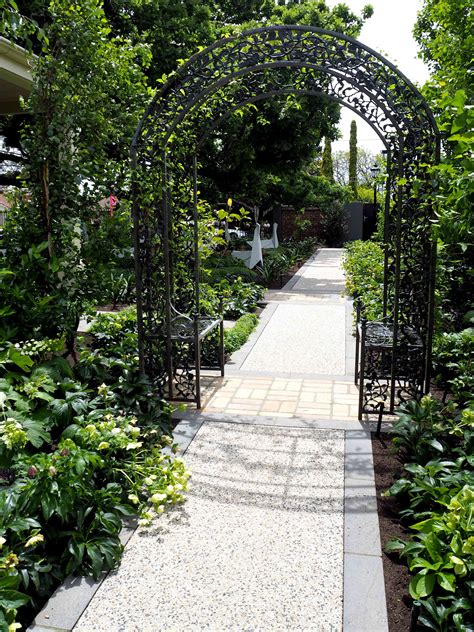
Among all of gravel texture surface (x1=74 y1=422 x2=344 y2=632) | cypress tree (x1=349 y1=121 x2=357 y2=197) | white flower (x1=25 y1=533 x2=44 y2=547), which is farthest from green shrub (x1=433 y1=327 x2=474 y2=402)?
cypress tree (x1=349 y1=121 x2=357 y2=197)

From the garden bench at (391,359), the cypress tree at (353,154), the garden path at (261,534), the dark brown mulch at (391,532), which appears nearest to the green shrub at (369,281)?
the garden bench at (391,359)

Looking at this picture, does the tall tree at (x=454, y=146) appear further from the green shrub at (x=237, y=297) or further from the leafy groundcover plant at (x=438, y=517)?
the green shrub at (x=237, y=297)

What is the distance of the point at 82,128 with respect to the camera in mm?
4203

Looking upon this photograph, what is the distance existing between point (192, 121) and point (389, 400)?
10.3 feet

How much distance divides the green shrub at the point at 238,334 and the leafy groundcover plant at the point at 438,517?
11.0ft

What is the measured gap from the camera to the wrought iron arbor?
430cm

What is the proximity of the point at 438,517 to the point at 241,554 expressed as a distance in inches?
39.8

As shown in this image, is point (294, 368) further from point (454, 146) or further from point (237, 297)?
point (237, 297)

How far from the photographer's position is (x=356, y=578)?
2676 millimetres

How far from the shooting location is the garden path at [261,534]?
96.7 inches

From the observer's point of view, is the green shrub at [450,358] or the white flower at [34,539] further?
the green shrub at [450,358]

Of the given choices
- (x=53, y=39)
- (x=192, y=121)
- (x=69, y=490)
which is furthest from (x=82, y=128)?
(x=69, y=490)

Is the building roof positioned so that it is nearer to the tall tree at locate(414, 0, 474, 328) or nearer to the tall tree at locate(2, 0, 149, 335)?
the tall tree at locate(2, 0, 149, 335)

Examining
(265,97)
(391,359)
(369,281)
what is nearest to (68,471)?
(391,359)
